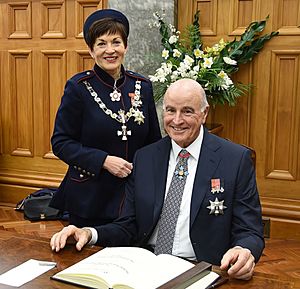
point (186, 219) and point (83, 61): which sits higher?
point (83, 61)

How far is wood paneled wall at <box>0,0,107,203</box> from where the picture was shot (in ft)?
16.2

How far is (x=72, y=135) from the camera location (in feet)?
8.58

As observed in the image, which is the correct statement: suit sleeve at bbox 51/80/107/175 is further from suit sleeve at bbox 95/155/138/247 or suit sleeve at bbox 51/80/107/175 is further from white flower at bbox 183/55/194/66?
white flower at bbox 183/55/194/66

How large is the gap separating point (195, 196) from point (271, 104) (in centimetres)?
229

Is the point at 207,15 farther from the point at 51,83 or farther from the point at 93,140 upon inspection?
the point at 93,140

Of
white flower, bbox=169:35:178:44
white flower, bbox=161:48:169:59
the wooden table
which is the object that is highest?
white flower, bbox=169:35:178:44

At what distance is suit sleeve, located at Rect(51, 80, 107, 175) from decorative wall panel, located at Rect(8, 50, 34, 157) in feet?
8.72

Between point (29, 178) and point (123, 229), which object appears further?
point (29, 178)

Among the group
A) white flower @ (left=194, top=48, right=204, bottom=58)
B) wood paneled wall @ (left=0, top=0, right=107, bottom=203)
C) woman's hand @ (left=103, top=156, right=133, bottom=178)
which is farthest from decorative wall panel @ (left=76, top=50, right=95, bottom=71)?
woman's hand @ (left=103, top=156, right=133, bottom=178)

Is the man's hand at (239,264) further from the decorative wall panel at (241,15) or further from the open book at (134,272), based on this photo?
the decorative wall panel at (241,15)

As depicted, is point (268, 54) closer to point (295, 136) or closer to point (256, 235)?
point (295, 136)

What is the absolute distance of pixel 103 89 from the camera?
262cm

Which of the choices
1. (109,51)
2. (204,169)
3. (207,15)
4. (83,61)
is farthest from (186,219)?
(83,61)

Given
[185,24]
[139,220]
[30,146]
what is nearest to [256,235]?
[139,220]
